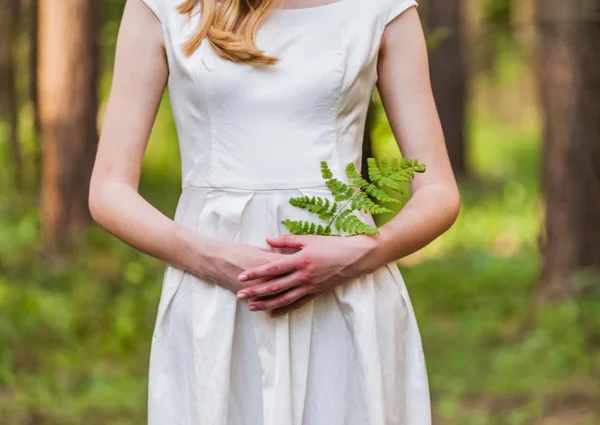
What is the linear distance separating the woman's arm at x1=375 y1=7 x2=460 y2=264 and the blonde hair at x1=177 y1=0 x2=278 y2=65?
307 millimetres

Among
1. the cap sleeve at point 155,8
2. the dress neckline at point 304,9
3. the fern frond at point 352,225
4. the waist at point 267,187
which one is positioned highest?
the dress neckline at point 304,9

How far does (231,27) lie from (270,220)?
1.51ft

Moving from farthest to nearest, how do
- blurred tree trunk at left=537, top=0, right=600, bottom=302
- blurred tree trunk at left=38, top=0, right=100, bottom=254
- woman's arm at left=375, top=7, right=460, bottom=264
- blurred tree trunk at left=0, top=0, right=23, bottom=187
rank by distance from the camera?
blurred tree trunk at left=0, top=0, right=23, bottom=187, blurred tree trunk at left=38, top=0, right=100, bottom=254, blurred tree trunk at left=537, top=0, right=600, bottom=302, woman's arm at left=375, top=7, right=460, bottom=264

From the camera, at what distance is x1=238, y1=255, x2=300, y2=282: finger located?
2.11 metres

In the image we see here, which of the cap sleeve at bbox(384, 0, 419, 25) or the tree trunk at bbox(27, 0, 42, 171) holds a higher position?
the tree trunk at bbox(27, 0, 42, 171)

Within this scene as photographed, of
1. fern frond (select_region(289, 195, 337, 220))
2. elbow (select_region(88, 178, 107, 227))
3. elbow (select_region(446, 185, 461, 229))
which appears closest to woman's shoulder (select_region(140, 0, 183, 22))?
elbow (select_region(88, 178, 107, 227))

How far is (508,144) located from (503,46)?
8.95 feet

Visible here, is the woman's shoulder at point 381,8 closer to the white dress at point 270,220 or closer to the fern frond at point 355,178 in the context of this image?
the white dress at point 270,220

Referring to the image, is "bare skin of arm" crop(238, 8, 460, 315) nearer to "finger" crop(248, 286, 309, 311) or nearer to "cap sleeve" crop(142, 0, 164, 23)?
"finger" crop(248, 286, 309, 311)

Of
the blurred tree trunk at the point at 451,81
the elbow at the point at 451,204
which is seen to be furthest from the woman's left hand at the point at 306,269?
the blurred tree trunk at the point at 451,81

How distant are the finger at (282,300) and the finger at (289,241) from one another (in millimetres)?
95

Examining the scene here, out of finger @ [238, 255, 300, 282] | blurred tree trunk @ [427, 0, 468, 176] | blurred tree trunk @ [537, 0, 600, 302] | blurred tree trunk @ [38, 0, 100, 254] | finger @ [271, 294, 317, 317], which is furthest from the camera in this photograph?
blurred tree trunk @ [427, 0, 468, 176]

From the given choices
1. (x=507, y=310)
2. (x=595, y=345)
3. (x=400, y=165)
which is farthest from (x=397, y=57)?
(x=507, y=310)

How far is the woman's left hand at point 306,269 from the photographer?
212 centimetres
